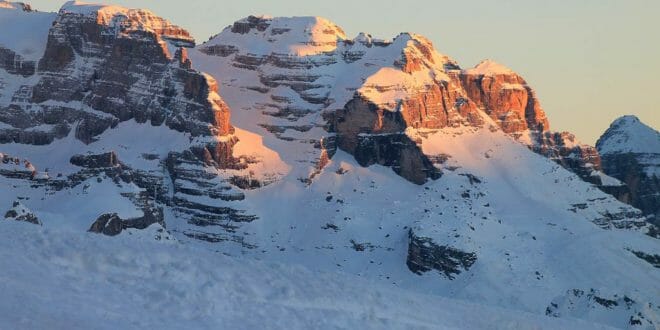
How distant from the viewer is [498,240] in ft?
618

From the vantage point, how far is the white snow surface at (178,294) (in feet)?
135

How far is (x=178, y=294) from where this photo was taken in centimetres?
4425

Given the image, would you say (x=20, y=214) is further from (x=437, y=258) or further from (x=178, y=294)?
(x=178, y=294)

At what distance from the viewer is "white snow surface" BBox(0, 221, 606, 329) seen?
41.1 m

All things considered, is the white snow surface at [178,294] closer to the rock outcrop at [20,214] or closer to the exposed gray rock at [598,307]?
the rock outcrop at [20,214]

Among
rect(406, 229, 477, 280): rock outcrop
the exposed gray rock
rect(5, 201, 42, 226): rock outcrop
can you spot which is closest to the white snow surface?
rect(5, 201, 42, 226): rock outcrop

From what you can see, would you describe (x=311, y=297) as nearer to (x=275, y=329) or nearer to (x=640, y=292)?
(x=275, y=329)

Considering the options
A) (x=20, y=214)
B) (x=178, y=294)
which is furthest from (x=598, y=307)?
(x=178, y=294)

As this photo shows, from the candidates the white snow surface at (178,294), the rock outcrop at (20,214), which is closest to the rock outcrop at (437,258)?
the rock outcrop at (20,214)

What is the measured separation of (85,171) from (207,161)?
77.3ft

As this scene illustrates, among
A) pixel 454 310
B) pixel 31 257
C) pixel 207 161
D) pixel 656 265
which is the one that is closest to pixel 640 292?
pixel 656 265

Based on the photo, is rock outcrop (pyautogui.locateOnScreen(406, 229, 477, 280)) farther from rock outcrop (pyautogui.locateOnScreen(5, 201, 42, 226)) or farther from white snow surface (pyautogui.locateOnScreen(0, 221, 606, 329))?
white snow surface (pyautogui.locateOnScreen(0, 221, 606, 329))

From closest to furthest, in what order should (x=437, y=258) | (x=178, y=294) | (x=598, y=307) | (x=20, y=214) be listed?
(x=178, y=294)
(x=20, y=214)
(x=598, y=307)
(x=437, y=258)

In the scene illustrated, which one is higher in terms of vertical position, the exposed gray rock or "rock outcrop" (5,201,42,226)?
"rock outcrop" (5,201,42,226)
